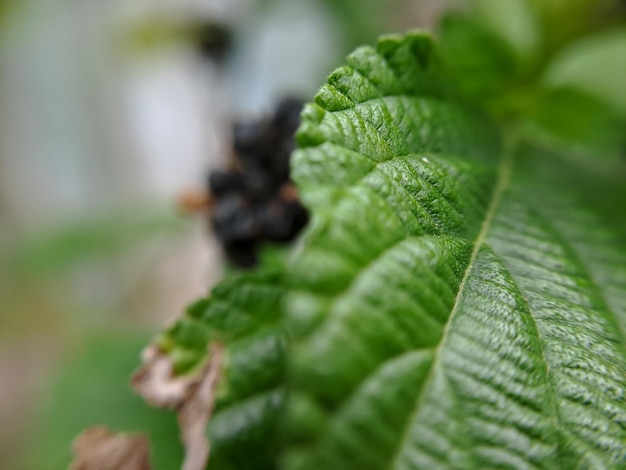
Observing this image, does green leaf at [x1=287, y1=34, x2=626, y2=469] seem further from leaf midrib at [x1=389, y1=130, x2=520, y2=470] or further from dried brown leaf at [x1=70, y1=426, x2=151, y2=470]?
dried brown leaf at [x1=70, y1=426, x2=151, y2=470]

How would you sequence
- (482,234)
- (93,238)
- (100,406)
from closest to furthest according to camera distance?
1. (482,234)
2. (100,406)
3. (93,238)

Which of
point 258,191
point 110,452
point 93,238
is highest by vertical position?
point 93,238

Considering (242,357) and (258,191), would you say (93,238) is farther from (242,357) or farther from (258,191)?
(242,357)

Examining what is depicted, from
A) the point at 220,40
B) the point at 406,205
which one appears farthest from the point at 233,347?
the point at 220,40

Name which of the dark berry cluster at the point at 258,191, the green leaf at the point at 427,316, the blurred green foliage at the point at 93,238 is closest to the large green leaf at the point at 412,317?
the green leaf at the point at 427,316

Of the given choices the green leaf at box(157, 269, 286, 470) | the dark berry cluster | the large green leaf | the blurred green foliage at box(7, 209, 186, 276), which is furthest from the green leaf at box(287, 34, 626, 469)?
the blurred green foliage at box(7, 209, 186, 276)

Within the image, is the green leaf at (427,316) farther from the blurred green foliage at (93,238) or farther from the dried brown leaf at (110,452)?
the blurred green foliage at (93,238)

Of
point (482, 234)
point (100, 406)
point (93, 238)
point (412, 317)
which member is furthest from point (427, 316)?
point (93, 238)
